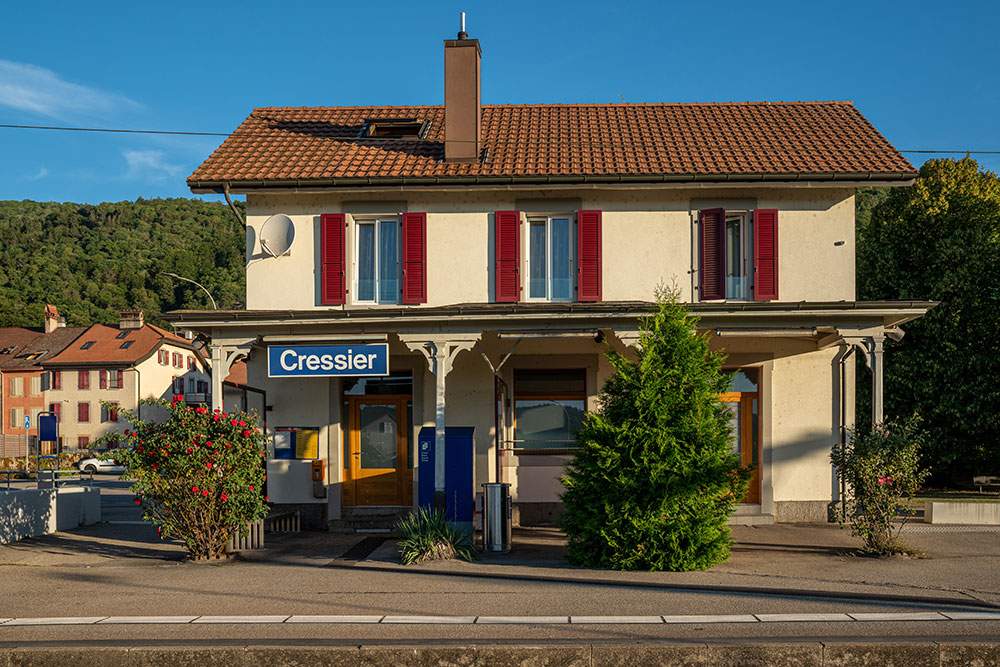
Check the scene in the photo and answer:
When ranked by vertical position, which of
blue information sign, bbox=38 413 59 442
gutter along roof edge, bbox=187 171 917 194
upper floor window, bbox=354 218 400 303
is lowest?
blue information sign, bbox=38 413 59 442

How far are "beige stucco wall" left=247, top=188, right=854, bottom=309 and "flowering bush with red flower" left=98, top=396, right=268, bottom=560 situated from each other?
12.4ft

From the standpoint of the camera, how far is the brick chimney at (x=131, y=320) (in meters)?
62.8

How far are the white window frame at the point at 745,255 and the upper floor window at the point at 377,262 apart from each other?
5.59 m

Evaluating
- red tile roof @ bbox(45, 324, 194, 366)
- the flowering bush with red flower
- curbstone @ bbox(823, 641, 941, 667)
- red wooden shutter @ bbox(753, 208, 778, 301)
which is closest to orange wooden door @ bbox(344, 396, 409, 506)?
the flowering bush with red flower

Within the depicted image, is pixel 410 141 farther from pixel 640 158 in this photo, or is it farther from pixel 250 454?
pixel 250 454

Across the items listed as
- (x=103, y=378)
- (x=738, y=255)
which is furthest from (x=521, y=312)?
(x=103, y=378)

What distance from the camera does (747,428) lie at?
1570 centimetres

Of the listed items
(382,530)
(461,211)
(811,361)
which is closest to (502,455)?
(382,530)

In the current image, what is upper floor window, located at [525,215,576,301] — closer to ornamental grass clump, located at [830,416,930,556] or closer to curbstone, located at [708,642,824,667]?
ornamental grass clump, located at [830,416,930,556]

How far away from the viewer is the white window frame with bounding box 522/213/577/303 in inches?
601

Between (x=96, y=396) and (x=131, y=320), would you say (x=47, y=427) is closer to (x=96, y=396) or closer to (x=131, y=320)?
(x=96, y=396)

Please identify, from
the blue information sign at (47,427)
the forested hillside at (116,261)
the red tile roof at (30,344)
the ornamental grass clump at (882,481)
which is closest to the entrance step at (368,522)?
the ornamental grass clump at (882,481)

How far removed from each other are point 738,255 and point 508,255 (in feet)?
12.8

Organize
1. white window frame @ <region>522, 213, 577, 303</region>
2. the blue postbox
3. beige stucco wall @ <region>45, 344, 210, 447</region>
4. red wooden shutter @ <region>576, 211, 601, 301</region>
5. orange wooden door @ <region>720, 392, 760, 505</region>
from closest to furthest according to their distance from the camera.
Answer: the blue postbox, red wooden shutter @ <region>576, 211, 601, 301</region>, white window frame @ <region>522, 213, 577, 303</region>, orange wooden door @ <region>720, 392, 760, 505</region>, beige stucco wall @ <region>45, 344, 210, 447</region>
